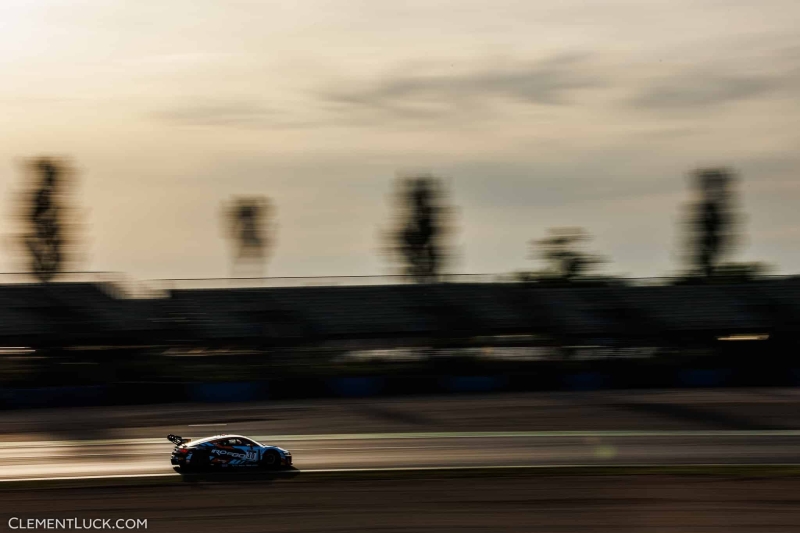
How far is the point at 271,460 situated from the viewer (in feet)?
54.0

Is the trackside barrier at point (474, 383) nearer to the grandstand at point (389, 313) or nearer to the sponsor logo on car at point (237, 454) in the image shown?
the grandstand at point (389, 313)

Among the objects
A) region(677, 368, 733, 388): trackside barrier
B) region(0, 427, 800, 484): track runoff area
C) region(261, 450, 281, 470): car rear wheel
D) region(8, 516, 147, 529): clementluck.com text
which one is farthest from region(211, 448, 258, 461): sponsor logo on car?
region(677, 368, 733, 388): trackside barrier

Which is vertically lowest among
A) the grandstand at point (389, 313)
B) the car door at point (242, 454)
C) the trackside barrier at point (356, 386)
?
the trackside barrier at point (356, 386)

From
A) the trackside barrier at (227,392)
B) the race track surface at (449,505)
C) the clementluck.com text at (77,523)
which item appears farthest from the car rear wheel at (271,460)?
the trackside barrier at (227,392)

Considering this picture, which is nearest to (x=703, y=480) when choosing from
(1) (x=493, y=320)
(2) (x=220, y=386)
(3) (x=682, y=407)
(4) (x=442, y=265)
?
(3) (x=682, y=407)

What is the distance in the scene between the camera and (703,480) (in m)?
15.3

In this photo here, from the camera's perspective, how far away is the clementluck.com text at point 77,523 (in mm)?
12383

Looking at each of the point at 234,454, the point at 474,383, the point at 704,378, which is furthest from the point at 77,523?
the point at 704,378

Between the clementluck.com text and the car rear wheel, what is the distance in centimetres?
384

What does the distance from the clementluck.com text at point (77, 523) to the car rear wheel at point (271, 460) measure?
384 centimetres

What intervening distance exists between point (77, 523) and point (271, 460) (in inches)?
178

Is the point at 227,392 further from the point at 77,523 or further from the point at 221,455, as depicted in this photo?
the point at 77,523

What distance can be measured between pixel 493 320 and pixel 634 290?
8.52 m

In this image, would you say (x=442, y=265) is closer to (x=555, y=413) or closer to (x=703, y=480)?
(x=555, y=413)
